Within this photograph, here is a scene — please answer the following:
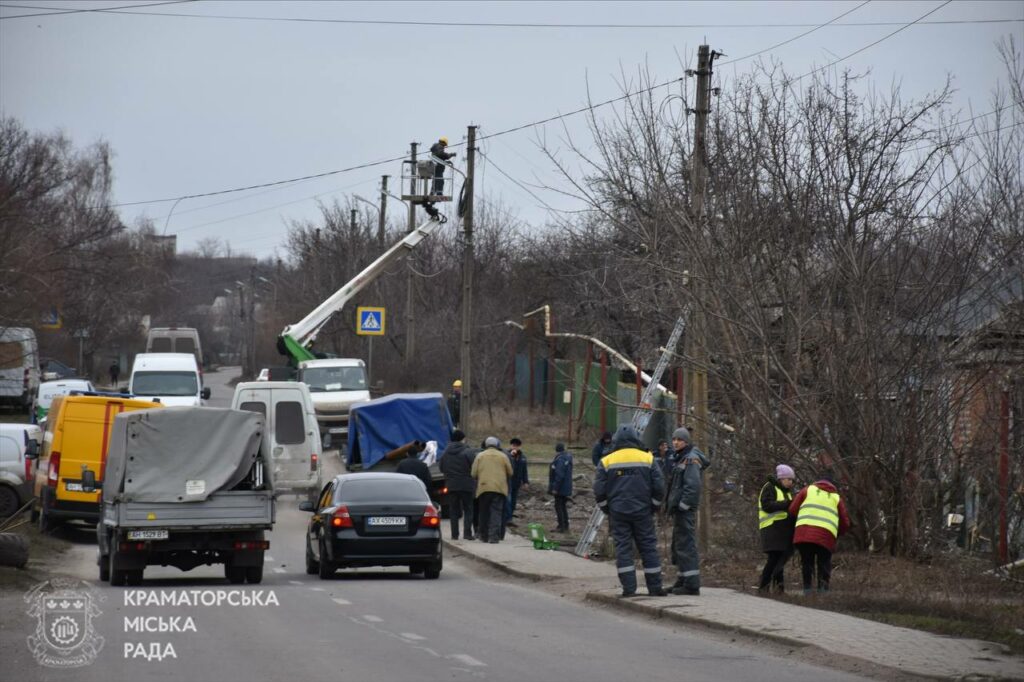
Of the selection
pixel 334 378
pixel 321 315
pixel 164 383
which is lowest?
pixel 164 383

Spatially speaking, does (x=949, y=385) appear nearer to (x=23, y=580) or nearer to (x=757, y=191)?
(x=757, y=191)

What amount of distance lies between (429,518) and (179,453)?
3.45 m

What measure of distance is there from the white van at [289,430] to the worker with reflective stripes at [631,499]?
46.9ft

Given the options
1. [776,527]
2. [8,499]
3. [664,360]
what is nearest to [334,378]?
[8,499]

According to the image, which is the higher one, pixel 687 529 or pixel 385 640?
pixel 687 529

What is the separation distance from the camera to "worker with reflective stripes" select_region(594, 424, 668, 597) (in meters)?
14.0

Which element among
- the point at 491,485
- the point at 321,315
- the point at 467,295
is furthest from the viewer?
the point at 321,315

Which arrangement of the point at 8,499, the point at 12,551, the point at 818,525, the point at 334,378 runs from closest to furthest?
the point at 818,525, the point at 12,551, the point at 8,499, the point at 334,378

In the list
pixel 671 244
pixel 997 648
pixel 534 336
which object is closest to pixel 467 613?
pixel 997 648

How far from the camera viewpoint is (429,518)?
17.9 meters

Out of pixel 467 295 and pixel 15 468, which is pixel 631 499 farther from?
pixel 467 295

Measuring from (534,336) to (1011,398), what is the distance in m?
33.5

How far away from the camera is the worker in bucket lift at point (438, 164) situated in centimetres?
3347

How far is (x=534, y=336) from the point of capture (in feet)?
165
